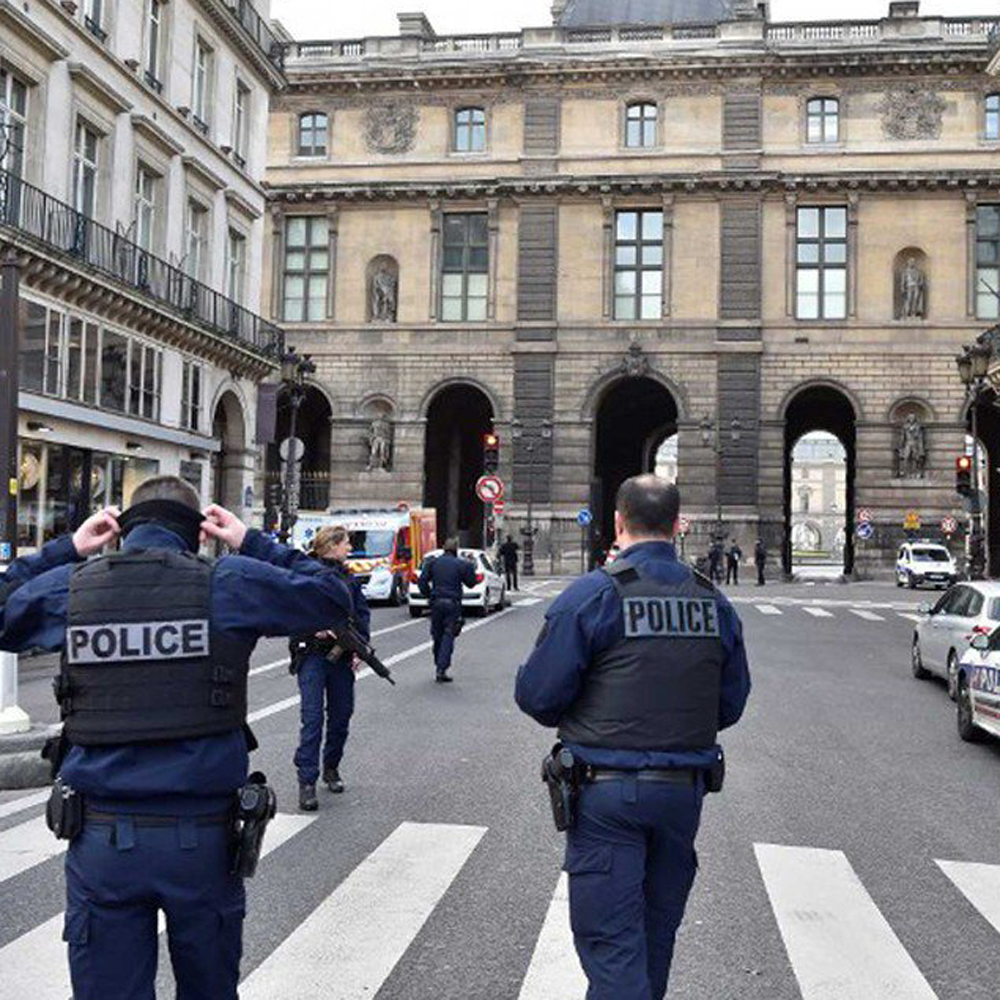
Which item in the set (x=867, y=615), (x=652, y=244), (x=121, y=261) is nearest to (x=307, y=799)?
(x=121, y=261)

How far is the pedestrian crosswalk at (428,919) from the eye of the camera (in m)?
4.90

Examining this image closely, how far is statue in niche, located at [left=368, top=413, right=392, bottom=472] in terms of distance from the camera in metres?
50.4

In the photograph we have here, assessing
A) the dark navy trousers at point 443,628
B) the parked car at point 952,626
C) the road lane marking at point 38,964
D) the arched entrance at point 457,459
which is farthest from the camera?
the arched entrance at point 457,459

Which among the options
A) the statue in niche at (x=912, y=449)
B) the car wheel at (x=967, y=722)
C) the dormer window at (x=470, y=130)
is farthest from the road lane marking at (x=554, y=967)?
the dormer window at (x=470, y=130)

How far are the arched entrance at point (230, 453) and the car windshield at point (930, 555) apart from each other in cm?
2485

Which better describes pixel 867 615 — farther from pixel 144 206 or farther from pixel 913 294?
pixel 913 294

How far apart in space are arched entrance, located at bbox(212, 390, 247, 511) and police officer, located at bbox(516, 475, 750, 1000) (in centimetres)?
2962

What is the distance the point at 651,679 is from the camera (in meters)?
3.84

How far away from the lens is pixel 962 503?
46969mm

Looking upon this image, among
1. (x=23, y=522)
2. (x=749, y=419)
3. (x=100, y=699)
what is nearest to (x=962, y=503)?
(x=749, y=419)

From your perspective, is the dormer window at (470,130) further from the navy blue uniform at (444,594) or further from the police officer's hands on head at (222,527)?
the police officer's hands on head at (222,527)

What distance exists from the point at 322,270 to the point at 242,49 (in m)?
21.4

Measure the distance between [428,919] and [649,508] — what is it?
2.73 meters

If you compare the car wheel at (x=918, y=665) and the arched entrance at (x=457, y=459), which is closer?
the car wheel at (x=918, y=665)
